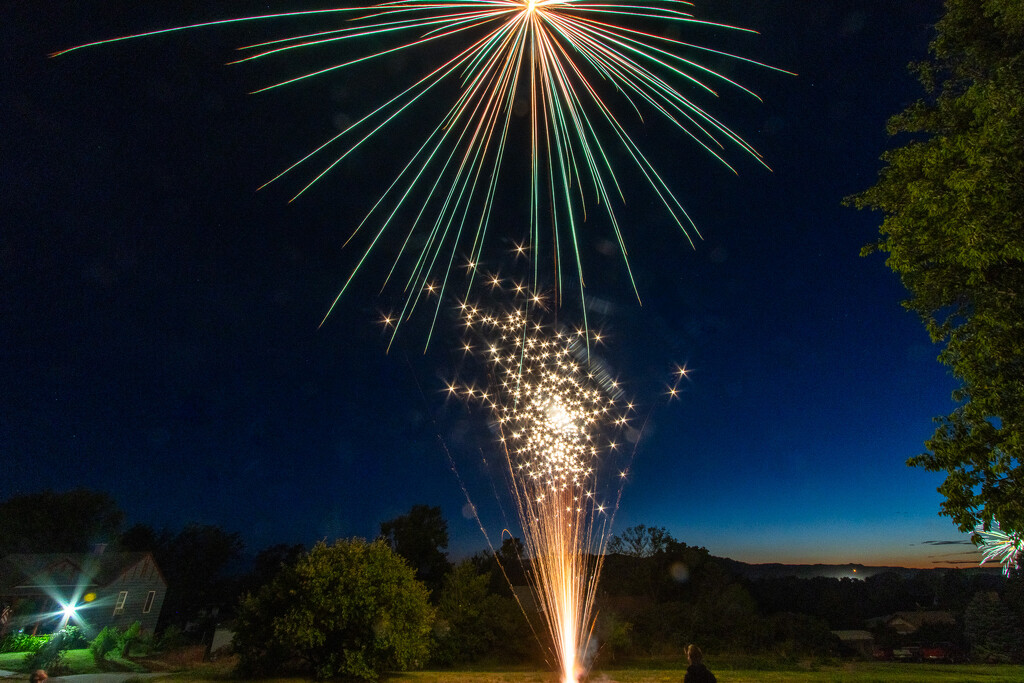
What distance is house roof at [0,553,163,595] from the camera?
98.2ft

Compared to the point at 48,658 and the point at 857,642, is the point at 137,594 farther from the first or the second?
the point at 857,642

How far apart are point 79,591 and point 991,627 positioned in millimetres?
56463

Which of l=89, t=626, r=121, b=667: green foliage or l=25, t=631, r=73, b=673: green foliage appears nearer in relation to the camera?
l=25, t=631, r=73, b=673: green foliage

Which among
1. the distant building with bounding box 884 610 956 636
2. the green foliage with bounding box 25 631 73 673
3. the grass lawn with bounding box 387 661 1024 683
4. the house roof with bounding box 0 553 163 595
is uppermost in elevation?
the house roof with bounding box 0 553 163 595

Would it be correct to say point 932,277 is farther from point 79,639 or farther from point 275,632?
point 79,639

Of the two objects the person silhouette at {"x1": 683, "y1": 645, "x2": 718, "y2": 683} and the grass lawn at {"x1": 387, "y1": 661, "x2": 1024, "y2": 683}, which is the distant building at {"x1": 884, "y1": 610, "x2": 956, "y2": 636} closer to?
the grass lawn at {"x1": 387, "y1": 661, "x2": 1024, "y2": 683}

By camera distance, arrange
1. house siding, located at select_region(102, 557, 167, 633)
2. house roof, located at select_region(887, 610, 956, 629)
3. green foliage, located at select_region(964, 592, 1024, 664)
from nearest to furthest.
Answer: green foliage, located at select_region(964, 592, 1024, 664) < house siding, located at select_region(102, 557, 167, 633) < house roof, located at select_region(887, 610, 956, 629)

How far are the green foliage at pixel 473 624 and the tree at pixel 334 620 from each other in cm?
882

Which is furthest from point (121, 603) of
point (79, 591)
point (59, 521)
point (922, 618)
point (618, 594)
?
point (922, 618)

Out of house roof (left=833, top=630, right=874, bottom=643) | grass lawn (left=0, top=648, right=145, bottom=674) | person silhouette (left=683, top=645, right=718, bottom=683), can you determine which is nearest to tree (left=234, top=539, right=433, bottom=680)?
grass lawn (left=0, top=648, right=145, bottom=674)

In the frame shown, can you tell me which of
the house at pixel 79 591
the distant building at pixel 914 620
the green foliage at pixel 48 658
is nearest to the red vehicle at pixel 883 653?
the distant building at pixel 914 620

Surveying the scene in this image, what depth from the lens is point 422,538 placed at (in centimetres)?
4303

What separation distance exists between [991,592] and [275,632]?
4075 cm

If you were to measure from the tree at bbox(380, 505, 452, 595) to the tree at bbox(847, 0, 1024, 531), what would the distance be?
41237 mm
